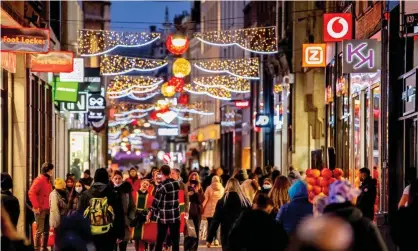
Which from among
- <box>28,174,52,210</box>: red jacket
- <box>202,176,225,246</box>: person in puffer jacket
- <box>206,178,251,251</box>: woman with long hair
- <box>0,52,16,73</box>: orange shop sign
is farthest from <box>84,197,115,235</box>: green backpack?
<box>202,176,225,246</box>: person in puffer jacket

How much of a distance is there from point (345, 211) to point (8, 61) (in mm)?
15587

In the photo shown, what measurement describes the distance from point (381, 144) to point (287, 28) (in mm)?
21941

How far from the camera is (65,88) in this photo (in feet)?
120

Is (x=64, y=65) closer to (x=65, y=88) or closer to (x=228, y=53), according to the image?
(x=65, y=88)

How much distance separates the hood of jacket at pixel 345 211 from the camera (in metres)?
9.70

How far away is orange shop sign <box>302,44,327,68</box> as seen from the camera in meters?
36.0

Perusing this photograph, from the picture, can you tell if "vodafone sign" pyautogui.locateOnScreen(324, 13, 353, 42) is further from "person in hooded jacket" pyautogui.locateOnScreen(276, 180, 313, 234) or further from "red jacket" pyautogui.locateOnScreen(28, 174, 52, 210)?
"person in hooded jacket" pyautogui.locateOnScreen(276, 180, 313, 234)

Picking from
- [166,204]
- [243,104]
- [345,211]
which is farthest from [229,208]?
[243,104]

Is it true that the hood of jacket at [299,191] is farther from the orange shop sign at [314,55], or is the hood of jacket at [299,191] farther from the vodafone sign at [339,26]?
the orange shop sign at [314,55]

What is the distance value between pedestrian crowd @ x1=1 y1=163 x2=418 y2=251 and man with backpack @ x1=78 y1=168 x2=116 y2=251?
15mm

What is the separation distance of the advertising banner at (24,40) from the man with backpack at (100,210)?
540 cm

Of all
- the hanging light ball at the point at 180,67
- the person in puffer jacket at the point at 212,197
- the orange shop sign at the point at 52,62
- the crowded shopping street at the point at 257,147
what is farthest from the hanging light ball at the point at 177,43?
the person in puffer jacket at the point at 212,197

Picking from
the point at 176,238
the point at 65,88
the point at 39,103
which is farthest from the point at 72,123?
the point at 176,238

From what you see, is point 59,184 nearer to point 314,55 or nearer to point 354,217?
point 354,217
